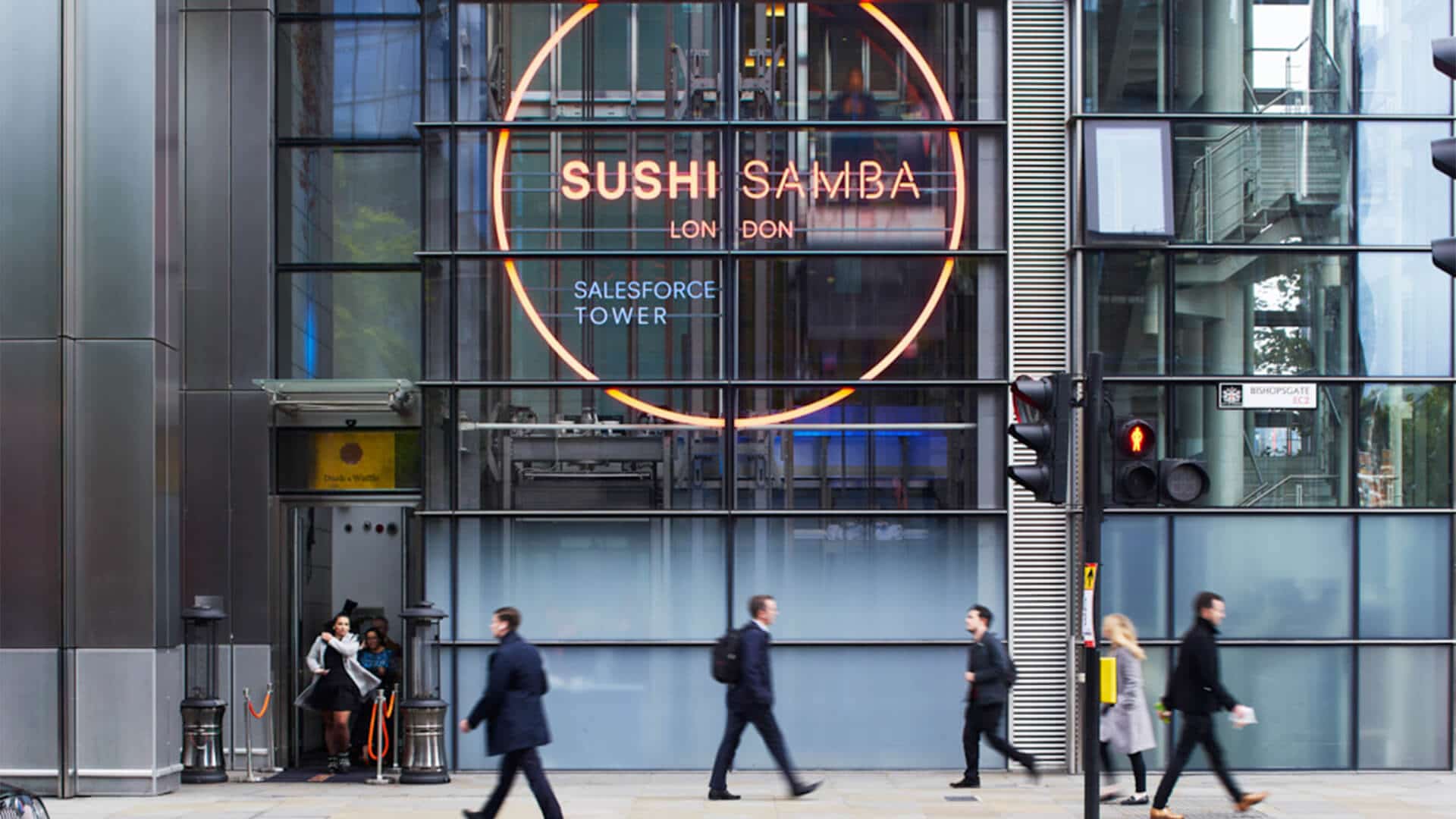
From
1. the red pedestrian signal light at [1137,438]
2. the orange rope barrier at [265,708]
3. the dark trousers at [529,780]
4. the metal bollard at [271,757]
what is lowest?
the metal bollard at [271,757]

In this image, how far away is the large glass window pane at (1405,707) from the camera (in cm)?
1433

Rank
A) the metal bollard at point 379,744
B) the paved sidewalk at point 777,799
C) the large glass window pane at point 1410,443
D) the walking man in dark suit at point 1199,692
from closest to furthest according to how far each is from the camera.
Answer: the walking man in dark suit at point 1199,692
the paved sidewalk at point 777,799
the metal bollard at point 379,744
the large glass window pane at point 1410,443

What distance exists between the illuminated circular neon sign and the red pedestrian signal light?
433 cm

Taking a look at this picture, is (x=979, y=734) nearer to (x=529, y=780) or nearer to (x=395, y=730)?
(x=529, y=780)

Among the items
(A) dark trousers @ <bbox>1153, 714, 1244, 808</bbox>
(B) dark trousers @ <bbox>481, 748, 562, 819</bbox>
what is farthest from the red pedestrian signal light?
(B) dark trousers @ <bbox>481, 748, 562, 819</bbox>

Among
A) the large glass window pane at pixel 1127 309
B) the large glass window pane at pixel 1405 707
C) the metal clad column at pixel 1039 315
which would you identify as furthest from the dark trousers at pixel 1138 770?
the large glass window pane at pixel 1127 309

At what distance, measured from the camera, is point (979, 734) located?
13.3 meters

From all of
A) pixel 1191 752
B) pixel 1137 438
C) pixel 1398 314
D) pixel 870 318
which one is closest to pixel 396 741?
pixel 870 318

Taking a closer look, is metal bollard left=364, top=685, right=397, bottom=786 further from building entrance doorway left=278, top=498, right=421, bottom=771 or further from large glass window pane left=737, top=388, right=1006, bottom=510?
large glass window pane left=737, top=388, right=1006, bottom=510

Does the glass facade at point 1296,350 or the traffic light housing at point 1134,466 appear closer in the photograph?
the traffic light housing at point 1134,466

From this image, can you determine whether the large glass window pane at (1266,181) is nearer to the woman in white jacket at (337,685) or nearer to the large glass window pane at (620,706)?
the large glass window pane at (620,706)

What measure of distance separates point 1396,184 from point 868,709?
7.33 metres

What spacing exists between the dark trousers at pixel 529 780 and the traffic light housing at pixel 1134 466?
4.61 metres

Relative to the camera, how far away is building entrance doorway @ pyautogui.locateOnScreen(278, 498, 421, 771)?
608 inches
